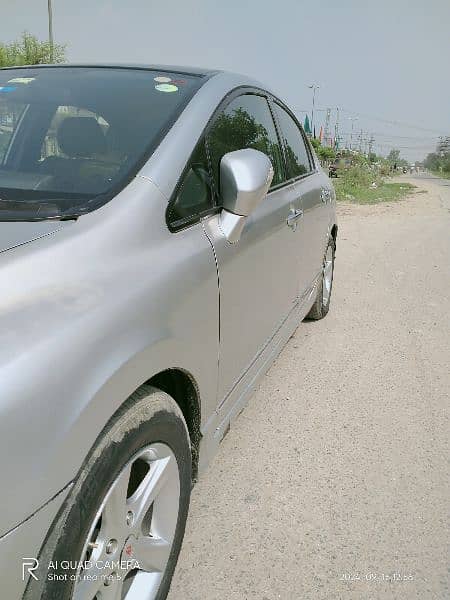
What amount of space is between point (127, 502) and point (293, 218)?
1.90 m

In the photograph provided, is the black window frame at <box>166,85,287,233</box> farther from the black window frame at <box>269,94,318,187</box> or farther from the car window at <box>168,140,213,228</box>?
the black window frame at <box>269,94,318,187</box>

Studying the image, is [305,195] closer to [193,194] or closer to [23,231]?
[193,194]

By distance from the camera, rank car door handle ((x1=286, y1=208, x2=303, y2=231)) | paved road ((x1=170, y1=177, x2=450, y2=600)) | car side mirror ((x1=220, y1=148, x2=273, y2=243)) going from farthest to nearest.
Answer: car door handle ((x1=286, y1=208, x2=303, y2=231)), paved road ((x1=170, y1=177, x2=450, y2=600)), car side mirror ((x1=220, y1=148, x2=273, y2=243))

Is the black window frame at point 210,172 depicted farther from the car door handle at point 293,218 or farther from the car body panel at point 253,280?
the car door handle at point 293,218

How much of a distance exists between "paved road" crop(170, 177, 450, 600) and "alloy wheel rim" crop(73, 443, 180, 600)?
0.35m

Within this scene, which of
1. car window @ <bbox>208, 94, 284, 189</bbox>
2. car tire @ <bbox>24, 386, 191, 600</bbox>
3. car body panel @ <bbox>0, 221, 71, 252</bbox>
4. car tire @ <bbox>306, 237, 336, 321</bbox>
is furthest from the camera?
car tire @ <bbox>306, 237, 336, 321</bbox>

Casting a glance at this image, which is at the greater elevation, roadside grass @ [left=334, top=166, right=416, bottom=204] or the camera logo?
the camera logo

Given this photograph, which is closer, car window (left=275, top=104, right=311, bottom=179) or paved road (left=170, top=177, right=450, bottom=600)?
paved road (left=170, top=177, right=450, bottom=600)

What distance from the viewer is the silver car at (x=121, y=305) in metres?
1.19

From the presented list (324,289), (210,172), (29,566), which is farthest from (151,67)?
(324,289)

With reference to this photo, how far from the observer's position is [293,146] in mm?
3684

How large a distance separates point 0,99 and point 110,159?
86 centimetres

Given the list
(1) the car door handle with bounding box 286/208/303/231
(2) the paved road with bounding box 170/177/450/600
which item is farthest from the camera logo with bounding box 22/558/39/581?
(1) the car door handle with bounding box 286/208/303/231

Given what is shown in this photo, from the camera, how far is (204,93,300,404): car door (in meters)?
2.12
